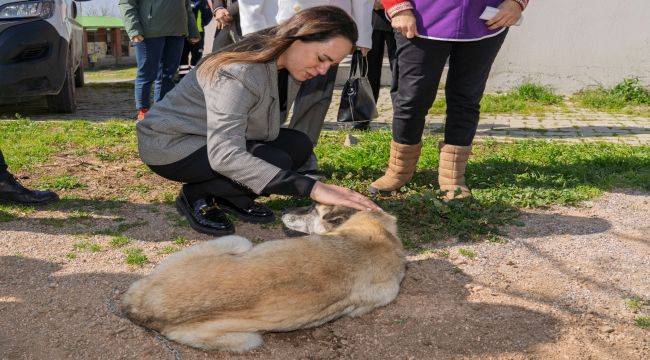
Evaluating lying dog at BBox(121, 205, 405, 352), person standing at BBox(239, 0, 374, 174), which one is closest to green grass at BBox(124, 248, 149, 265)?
lying dog at BBox(121, 205, 405, 352)

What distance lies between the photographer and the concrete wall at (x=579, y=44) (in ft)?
28.6

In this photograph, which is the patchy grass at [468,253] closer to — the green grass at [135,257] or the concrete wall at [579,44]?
the green grass at [135,257]

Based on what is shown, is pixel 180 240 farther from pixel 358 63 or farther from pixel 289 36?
pixel 358 63

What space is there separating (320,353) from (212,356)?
460 millimetres

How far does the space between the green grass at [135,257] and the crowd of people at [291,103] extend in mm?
416

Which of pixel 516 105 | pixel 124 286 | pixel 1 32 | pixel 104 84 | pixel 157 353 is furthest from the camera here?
pixel 104 84

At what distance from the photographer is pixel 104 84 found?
11672mm

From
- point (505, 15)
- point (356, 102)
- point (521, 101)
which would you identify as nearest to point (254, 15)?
point (356, 102)

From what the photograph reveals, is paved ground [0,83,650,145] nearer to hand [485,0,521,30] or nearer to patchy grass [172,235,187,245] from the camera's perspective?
hand [485,0,521,30]

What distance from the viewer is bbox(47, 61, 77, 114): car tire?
7641 mm

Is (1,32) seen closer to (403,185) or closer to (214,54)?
(214,54)

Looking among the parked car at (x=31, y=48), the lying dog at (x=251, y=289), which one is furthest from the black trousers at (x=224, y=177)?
the parked car at (x=31, y=48)

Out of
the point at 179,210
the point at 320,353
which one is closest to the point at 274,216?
the point at 179,210

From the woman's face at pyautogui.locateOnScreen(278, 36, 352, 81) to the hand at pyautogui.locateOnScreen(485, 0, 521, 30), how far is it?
1143 mm
